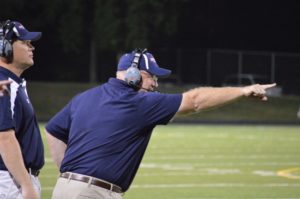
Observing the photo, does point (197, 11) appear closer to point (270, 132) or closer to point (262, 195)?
point (270, 132)

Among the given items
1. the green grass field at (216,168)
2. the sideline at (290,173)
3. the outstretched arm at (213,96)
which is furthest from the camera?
the sideline at (290,173)

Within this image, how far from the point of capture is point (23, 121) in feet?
20.2

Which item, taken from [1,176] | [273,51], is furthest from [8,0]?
[1,176]

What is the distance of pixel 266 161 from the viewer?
17.4 metres

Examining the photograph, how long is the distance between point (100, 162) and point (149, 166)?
10.0 metres

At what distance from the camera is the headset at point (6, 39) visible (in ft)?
20.2

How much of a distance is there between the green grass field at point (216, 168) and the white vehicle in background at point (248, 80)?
17.2m

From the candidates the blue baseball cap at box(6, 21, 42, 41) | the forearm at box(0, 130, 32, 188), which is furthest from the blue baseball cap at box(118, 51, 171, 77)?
the forearm at box(0, 130, 32, 188)

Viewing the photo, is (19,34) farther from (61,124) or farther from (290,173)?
(290,173)

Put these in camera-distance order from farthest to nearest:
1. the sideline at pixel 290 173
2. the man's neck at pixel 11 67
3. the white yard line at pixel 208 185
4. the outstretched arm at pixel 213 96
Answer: the sideline at pixel 290 173 < the white yard line at pixel 208 185 < the man's neck at pixel 11 67 < the outstretched arm at pixel 213 96

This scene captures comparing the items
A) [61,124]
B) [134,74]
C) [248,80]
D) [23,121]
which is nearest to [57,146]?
[61,124]

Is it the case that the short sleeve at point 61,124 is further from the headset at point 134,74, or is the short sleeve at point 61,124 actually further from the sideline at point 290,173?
the sideline at point 290,173

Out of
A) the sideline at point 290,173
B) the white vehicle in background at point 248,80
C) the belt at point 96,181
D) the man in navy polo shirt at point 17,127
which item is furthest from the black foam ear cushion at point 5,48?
the white vehicle in background at point 248,80

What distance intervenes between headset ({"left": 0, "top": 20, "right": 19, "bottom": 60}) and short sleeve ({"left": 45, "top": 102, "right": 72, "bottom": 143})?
23.2 inches
